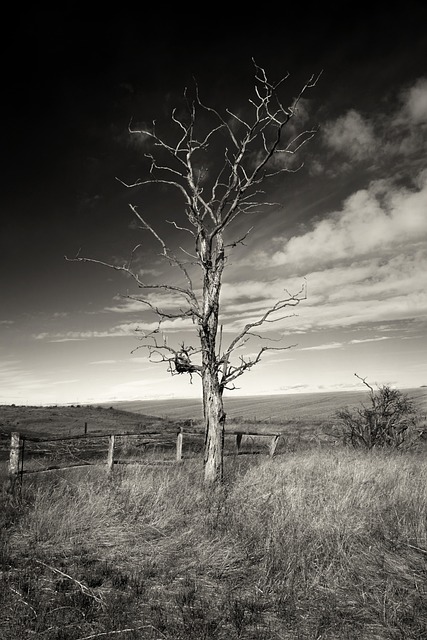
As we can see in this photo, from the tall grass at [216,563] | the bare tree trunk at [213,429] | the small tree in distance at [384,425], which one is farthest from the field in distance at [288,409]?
the tall grass at [216,563]

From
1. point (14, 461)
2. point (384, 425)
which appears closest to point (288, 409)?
Answer: point (384, 425)

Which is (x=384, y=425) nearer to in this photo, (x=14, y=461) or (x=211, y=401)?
(x=211, y=401)

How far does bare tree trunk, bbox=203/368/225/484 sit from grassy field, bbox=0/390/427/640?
0.43 m

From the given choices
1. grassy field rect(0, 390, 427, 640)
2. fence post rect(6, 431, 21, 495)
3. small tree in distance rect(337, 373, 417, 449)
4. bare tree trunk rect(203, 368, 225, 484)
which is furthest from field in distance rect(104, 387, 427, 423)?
fence post rect(6, 431, 21, 495)

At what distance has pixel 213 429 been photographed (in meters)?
7.81

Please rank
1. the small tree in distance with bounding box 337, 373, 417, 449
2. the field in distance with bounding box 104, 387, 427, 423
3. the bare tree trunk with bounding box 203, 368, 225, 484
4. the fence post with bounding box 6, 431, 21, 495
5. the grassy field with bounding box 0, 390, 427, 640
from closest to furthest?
the grassy field with bounding box 0, 390, 427, 640
the bare tree trunk with bounding box 203, 368, 225, 484
the fence post with bounding box 6, 431, 21, 495
the small tree in distance with bounding box 337, 373, 417, 449
the field in distance with bounding box 104, 387, 427, 423

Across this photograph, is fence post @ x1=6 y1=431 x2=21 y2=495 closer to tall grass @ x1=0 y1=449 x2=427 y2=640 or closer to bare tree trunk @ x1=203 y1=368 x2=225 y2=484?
tall grass @ x1=0 y1=449 x2=427 y2=640

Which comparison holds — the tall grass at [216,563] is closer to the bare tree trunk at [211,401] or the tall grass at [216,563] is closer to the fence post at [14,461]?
the bare tree trunk at [211,401]

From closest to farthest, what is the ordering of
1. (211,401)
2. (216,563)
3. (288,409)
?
(216,563) → (211,401) → (288,409)

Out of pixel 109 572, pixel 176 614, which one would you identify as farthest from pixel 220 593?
pixel 109 572

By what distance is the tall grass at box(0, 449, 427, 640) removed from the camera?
135 inches

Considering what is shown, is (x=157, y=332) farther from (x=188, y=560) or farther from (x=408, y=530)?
(x=408, y=530)

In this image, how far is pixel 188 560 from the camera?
4.75 meters

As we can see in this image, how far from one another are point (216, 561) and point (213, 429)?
3.20 m
